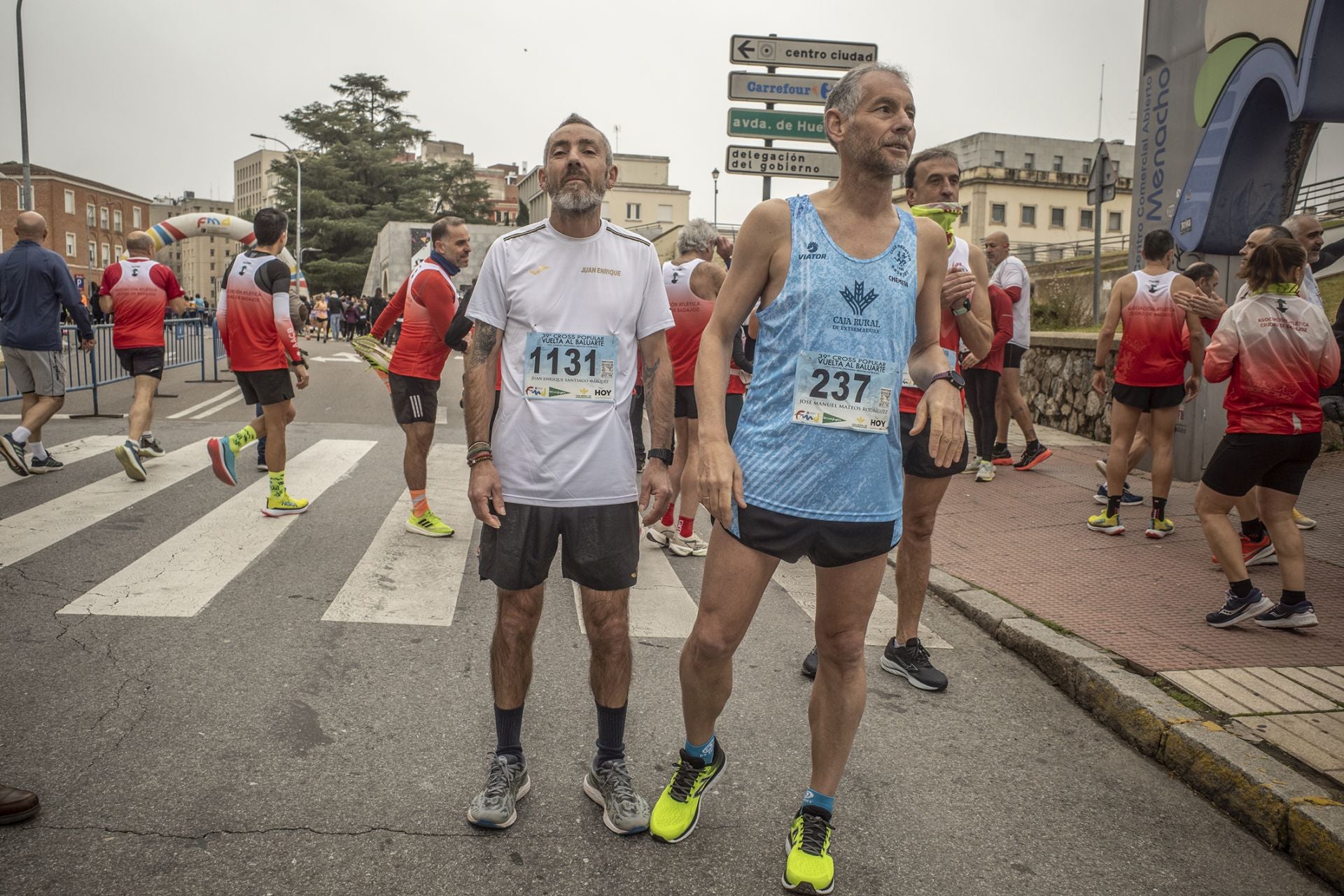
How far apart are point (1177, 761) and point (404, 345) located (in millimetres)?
5056

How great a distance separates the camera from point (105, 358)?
1512 cm

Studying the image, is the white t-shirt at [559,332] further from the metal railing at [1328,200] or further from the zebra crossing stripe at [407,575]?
the metal railing at [1328,200]

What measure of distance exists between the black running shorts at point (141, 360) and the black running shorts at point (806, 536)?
7.66 meters

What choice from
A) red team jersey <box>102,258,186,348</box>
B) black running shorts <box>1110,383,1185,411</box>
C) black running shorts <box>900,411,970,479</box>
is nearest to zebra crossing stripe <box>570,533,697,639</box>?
black running shorts <box>900,411,970,479</box>

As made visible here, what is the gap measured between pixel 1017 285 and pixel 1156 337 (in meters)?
2.93

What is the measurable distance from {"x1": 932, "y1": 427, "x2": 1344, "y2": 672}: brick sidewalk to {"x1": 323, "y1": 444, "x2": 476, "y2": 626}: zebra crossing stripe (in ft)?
10.2

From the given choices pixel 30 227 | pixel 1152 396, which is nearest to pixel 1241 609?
pixel 1152 396

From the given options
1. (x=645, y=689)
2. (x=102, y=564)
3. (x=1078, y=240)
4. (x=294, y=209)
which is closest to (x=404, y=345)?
(x=102, y=564)

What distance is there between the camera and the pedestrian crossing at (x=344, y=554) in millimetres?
4930

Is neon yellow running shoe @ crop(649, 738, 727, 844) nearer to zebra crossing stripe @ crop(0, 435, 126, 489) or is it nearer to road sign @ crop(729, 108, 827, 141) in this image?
zebra crossing stripe @ crop(0, 435, 126, 489)

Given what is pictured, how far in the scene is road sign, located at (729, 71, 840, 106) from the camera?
37.7 feet

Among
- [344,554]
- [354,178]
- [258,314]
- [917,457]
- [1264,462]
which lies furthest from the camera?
[354,178]

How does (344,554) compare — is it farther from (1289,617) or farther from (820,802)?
(1289,617)

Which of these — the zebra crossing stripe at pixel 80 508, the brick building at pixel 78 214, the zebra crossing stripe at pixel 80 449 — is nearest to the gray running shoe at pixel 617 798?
the zebra crossing stripe at pixel 80 508
